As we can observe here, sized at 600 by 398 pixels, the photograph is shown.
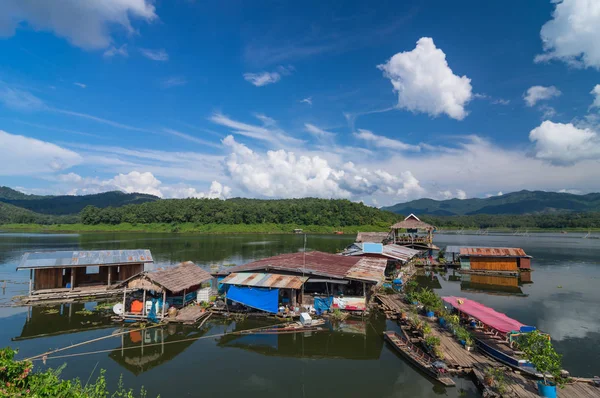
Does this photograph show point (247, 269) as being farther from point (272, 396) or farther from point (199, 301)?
point (272, 396)

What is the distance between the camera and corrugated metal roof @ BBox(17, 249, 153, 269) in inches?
986

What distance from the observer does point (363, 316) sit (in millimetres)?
22359

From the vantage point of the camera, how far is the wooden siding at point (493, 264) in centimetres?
4172

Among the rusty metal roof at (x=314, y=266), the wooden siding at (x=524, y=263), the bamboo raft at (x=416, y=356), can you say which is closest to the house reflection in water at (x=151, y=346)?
the rusty metal roof at (x=314, y=266)

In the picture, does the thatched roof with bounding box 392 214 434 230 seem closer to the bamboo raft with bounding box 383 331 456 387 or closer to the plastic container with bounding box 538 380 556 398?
the bamboo raft with bounding box 383 331 456 387

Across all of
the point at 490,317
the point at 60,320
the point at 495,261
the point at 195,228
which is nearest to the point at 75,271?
the point at 60,320

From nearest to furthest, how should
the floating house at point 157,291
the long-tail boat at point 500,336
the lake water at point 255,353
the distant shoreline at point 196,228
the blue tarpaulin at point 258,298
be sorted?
the lake water at point 255,353 → the long-tail boat at point 500,336 → the floating house at point 157,291 → the blue tarpaulin at point 258,298 → the distant shoreline at point 196,228

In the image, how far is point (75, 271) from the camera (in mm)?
27578

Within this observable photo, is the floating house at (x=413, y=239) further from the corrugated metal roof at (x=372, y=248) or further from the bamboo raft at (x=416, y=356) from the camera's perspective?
the bamboo raft at (x=416, y=356)

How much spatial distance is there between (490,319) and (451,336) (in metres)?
2.35

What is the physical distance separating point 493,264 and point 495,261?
0.49m

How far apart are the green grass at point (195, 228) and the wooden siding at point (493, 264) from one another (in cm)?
7231

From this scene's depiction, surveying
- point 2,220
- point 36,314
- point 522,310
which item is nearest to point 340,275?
point 522,310

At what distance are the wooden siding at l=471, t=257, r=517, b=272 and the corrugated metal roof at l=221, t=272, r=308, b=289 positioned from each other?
3134 cm
